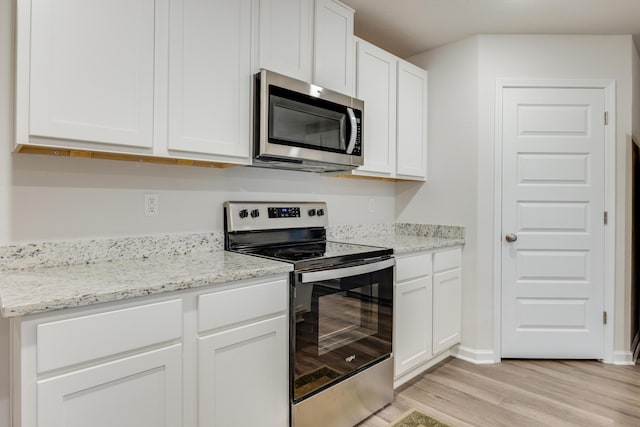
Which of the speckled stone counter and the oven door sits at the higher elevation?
the speckled stone counter

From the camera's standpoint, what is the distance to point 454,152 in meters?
2.99

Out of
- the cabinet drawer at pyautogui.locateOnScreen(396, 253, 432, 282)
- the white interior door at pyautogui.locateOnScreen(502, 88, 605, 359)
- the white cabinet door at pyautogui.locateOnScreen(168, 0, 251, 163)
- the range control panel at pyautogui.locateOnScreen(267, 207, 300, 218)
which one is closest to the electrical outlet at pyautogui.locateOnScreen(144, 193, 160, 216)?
the white cabinet door at pyautogui.locateOnScreen(168, 0, 251, 163)

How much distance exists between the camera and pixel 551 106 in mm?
2809

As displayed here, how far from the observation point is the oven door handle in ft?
5.64

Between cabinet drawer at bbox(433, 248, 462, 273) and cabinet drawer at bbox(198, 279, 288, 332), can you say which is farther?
cabinet drawer at bbox(433, 248, 462, 273)

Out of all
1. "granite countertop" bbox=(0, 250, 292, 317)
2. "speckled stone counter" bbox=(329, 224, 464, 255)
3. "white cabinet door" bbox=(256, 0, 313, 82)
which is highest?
"white cabinet door" bbox=(256, 0, 313, 82)

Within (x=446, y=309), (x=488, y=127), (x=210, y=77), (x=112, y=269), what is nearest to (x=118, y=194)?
(x=112, y=269)

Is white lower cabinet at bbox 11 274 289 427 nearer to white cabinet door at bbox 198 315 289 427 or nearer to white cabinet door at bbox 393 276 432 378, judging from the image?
white cabinet door at bbox 198 315 289 427

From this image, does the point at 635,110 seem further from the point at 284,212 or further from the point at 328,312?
the point at 328,312

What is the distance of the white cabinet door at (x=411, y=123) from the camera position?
2.84 m

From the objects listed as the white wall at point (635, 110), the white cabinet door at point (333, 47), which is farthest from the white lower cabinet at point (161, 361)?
the white wall at point (635, 110)

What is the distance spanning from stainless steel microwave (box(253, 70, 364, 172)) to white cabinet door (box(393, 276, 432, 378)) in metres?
0.87

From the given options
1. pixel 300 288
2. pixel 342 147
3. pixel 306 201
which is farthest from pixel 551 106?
pixel 300 288

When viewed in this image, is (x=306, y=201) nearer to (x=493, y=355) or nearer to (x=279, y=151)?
(x=279, y=151)
